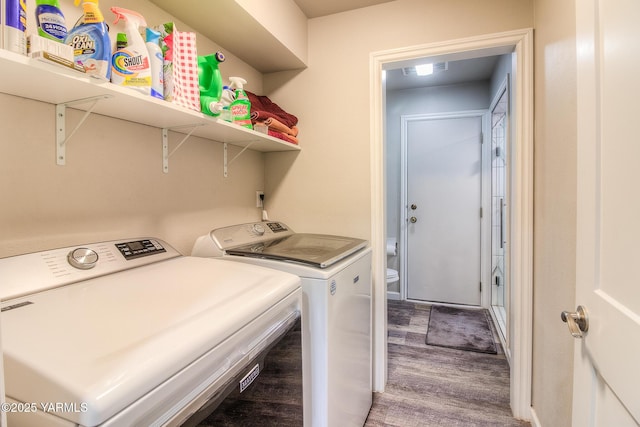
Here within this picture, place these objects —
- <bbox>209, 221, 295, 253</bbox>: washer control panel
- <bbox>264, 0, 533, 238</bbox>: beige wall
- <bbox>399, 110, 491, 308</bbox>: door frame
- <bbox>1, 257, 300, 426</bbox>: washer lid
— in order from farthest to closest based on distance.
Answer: <bbox>399, 110, 491, 308</bbox>: door frame < <bbox>264, 0, 533, 238</bbox>: beige wall < <bbox>209, 221, 295, 253</bbox>: washer control panel < <bbox>1, 257, 300, 426</bbox>: washer lid

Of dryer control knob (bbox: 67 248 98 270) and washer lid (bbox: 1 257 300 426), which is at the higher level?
dryer control knob (bbox: 67 248 98 270)

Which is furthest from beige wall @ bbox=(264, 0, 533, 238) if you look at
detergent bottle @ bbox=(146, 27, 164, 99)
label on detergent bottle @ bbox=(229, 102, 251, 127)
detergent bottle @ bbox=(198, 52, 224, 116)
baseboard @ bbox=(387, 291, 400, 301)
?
baseboard @ bbox=(387, 291, 400, 301)

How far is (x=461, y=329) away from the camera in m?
2.88

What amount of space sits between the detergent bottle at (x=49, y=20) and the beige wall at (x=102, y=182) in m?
0.29

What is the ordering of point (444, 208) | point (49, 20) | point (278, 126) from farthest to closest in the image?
point (444, 208)
point (278, 126)
point (49, 20)

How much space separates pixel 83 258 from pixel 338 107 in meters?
1.54

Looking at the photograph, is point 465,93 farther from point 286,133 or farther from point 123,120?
point 123,120

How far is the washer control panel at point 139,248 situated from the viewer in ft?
3.66

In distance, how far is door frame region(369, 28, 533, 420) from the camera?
168 centimetres

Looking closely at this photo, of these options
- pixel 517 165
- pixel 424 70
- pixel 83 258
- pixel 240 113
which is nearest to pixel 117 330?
pixel 83 258

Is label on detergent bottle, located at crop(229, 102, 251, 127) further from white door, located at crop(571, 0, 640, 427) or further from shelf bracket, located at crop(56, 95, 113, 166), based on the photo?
white door, located at crop(571, 0, 640, 427)

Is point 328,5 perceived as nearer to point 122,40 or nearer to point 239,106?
point 239,106

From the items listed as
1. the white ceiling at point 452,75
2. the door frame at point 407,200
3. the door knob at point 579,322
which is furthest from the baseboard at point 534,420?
the white ceiling at point 452,75

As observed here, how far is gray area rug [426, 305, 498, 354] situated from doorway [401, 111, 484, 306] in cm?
23
